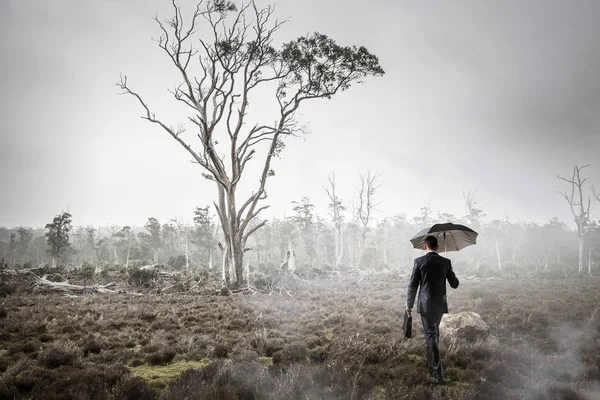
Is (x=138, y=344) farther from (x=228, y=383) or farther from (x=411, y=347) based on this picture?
(x=411, y=347)

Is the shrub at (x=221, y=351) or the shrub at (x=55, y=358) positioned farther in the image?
the shrub at (x=221, y=351)

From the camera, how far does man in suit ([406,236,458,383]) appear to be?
4.71m

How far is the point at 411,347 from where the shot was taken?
6.35 m

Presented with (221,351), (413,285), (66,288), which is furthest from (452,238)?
(66,288)

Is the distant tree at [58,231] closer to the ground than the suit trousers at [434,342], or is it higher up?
higher up

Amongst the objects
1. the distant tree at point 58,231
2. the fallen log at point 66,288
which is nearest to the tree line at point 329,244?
the distant tree at point 58,231

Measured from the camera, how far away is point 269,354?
6.12 m

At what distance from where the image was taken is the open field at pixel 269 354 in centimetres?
405

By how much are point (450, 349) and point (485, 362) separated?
639mm

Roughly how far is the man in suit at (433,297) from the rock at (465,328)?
2619 mm

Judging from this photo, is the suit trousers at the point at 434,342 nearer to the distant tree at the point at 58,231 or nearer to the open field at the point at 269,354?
the open field at the point at 269,354

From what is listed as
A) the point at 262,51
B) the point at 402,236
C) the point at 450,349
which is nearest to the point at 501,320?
the point at 450,349

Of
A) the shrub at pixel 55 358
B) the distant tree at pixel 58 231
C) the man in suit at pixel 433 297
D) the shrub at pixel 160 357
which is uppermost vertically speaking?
the distant tree at pixel 58 231

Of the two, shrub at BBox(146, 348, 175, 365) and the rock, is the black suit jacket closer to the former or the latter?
the rock
